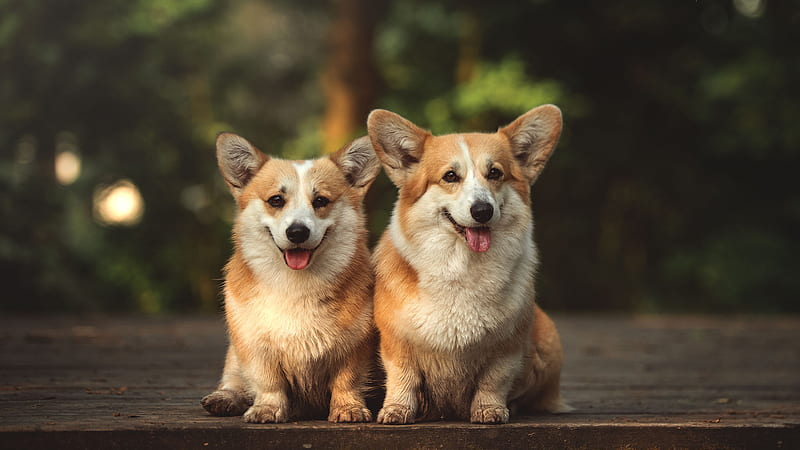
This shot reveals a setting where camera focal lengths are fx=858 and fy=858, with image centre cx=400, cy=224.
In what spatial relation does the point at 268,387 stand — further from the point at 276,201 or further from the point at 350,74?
the point at 350,74

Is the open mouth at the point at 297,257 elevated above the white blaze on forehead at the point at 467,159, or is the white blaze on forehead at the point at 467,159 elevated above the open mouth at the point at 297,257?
the white blaze on forehead at the point at 467,159

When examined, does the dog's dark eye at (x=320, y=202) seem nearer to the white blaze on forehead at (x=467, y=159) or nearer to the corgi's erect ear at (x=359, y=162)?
the corgi's erect ear at (x=359, y=162)

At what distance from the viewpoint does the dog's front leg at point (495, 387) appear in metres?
3.10

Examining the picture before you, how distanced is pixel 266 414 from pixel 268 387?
0.35 ft

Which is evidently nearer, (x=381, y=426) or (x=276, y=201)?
(x=381, y=426)

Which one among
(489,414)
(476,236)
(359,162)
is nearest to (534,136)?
(476,236)

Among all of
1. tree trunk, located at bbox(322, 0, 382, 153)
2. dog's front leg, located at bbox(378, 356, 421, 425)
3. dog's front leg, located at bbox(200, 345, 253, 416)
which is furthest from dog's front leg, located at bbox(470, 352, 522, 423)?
tree trunk, located at bbox(322, 0, 382, 153)

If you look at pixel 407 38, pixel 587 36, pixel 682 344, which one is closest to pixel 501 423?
pixel 682 344

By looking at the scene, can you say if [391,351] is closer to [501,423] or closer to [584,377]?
[501,423]

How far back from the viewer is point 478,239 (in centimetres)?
305

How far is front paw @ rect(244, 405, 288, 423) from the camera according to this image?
301 cm

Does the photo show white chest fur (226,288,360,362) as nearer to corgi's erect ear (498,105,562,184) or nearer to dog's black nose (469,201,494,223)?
dog's black nose (469,201,494,223)

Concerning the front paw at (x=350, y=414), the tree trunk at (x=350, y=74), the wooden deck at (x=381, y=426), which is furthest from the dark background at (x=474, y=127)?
the front paw at (x=350, y=414)

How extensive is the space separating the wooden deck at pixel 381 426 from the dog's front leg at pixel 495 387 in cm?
9
